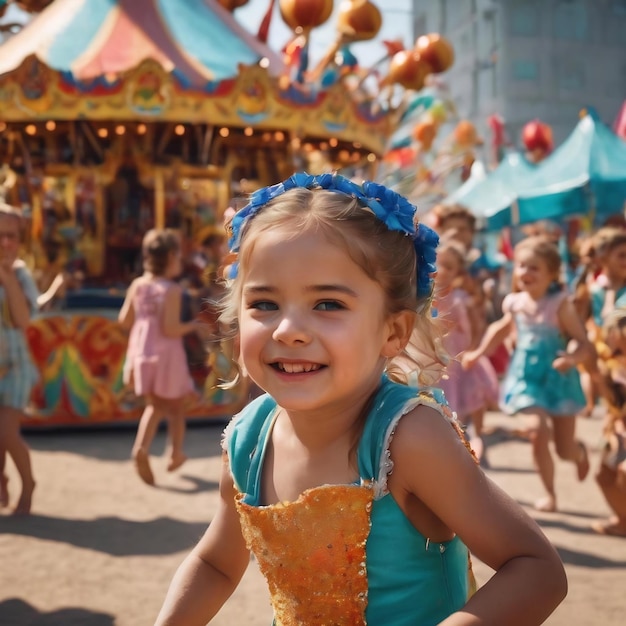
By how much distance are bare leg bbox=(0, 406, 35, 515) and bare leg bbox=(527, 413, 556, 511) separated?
8.93 feet

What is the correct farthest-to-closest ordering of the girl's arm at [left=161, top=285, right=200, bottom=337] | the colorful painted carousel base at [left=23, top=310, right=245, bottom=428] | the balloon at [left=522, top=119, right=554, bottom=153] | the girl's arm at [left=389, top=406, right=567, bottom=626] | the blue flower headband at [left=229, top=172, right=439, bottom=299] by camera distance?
the balloon at [left=522, top=119, right=554, bottom=153]
the colorful painted carousel base at [left=23, top=310, right=245, bottom=428]
the girl's arm at [left=161, top=285, right=200, bottom=337]
the blue flower headband at [left=229, top=172, right=439, bottom=299]
the girl's arm at [left=389, top=406, right=567, bottom=626]

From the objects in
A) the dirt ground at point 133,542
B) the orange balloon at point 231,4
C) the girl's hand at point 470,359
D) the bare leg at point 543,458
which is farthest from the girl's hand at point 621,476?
the orange balloon at point 231,4

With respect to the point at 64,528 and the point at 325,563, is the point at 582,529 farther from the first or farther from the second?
the point at 325,563

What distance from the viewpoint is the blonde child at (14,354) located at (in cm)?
486

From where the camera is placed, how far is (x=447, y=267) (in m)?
5.47

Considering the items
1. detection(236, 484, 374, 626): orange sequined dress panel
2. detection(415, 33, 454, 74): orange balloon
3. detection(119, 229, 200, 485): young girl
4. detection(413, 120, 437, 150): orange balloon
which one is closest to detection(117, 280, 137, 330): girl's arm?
detection(119, 229, 200, 485): young girl

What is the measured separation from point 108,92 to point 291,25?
2.12 meters

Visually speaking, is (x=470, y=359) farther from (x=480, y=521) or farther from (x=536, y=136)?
(x=536, y=136)

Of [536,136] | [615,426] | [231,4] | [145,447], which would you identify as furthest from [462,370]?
[536,136]

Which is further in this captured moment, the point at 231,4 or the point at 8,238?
the point at 231,4

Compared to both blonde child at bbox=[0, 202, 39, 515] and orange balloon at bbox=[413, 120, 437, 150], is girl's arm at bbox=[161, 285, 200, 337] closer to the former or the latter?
blonde child at bbox=[0, 202, 39, 515]

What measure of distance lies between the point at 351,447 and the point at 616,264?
5267 mm

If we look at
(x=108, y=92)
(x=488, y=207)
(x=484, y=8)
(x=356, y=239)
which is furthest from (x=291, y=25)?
(x=484, y=8)

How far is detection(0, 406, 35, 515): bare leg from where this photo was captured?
486cm
